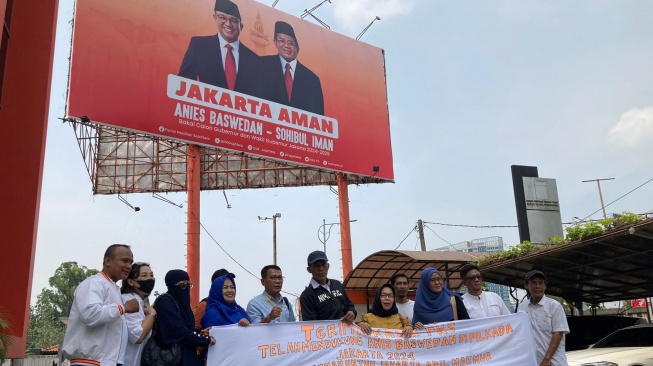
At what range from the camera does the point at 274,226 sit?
93.8ft

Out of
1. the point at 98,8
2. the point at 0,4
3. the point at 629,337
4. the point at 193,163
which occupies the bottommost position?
the point at 629,337

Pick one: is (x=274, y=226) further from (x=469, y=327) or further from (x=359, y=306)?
(x=469, y=327)

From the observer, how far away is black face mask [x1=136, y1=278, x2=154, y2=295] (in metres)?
4.41

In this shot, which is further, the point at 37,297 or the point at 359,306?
the point at 37,297

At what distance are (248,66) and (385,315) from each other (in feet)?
36.9

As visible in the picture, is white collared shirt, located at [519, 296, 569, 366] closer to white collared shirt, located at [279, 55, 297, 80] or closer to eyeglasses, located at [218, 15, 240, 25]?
white collared shirt, located at [279, 55, 297, 80]

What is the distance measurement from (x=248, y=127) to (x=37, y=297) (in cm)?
4962

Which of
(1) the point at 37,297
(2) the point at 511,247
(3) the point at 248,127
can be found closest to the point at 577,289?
(2) the point at 511,247

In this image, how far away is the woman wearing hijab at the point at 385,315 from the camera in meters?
5.02

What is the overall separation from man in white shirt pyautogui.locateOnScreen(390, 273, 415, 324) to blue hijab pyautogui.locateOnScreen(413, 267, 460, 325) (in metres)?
0.14

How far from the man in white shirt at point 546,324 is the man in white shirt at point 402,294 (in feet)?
3.64

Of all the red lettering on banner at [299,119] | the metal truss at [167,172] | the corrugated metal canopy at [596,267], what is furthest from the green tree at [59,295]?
the corrugated metal canopy at [596,267]

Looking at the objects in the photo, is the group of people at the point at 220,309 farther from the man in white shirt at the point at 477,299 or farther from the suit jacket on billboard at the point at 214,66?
the suit jacket on billboard at the point at 214,66

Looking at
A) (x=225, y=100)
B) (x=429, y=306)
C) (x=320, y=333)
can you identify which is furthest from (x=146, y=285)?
(x=225, y=100)
